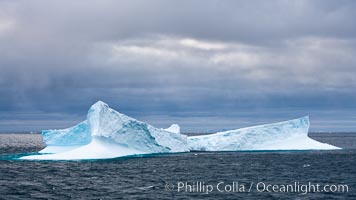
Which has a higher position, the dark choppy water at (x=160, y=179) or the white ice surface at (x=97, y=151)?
the white ice surface at (x=97, y=151)

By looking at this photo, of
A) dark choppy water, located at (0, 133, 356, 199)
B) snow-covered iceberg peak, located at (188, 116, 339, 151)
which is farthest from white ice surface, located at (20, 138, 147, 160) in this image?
snow-covered iceberg peak, located at (188, 116, 339, 151)

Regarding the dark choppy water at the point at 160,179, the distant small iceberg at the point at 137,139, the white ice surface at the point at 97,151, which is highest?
the distant small iceberg at the point at 137,139

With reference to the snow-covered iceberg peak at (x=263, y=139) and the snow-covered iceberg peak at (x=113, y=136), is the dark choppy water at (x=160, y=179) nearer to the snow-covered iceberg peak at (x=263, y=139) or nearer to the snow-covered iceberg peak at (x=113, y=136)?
the snow-covered iceberg peak at (x=113, y=136)

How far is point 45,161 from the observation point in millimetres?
43906

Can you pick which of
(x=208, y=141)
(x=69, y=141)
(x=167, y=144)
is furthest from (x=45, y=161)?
(x=208, y=141)

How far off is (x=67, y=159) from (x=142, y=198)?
2174 centimetres

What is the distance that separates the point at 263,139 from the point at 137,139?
15.3 meters

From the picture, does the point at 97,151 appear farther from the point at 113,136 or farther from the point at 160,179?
the point at 160,179

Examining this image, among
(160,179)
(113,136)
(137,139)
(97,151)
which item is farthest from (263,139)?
(160,179)

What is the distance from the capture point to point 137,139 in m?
45.5

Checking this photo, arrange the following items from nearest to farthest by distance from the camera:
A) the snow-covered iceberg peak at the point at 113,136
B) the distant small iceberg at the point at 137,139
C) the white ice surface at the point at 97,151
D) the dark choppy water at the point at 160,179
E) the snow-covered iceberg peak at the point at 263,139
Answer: the dark choppy water at the point at 160,179 → the snow-covered iceberg peak at the point at 113,136 → the white ice surface at the point at 97,151 → the distant small iceberg at the point at 137,139 → the snow-covered iceberg peak at the point at 263,139

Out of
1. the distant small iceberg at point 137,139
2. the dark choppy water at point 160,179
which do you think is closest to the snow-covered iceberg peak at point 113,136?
the distant small iceberg at point 137,139

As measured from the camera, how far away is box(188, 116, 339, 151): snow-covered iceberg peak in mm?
52938

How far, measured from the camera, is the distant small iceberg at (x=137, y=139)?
43.2m
